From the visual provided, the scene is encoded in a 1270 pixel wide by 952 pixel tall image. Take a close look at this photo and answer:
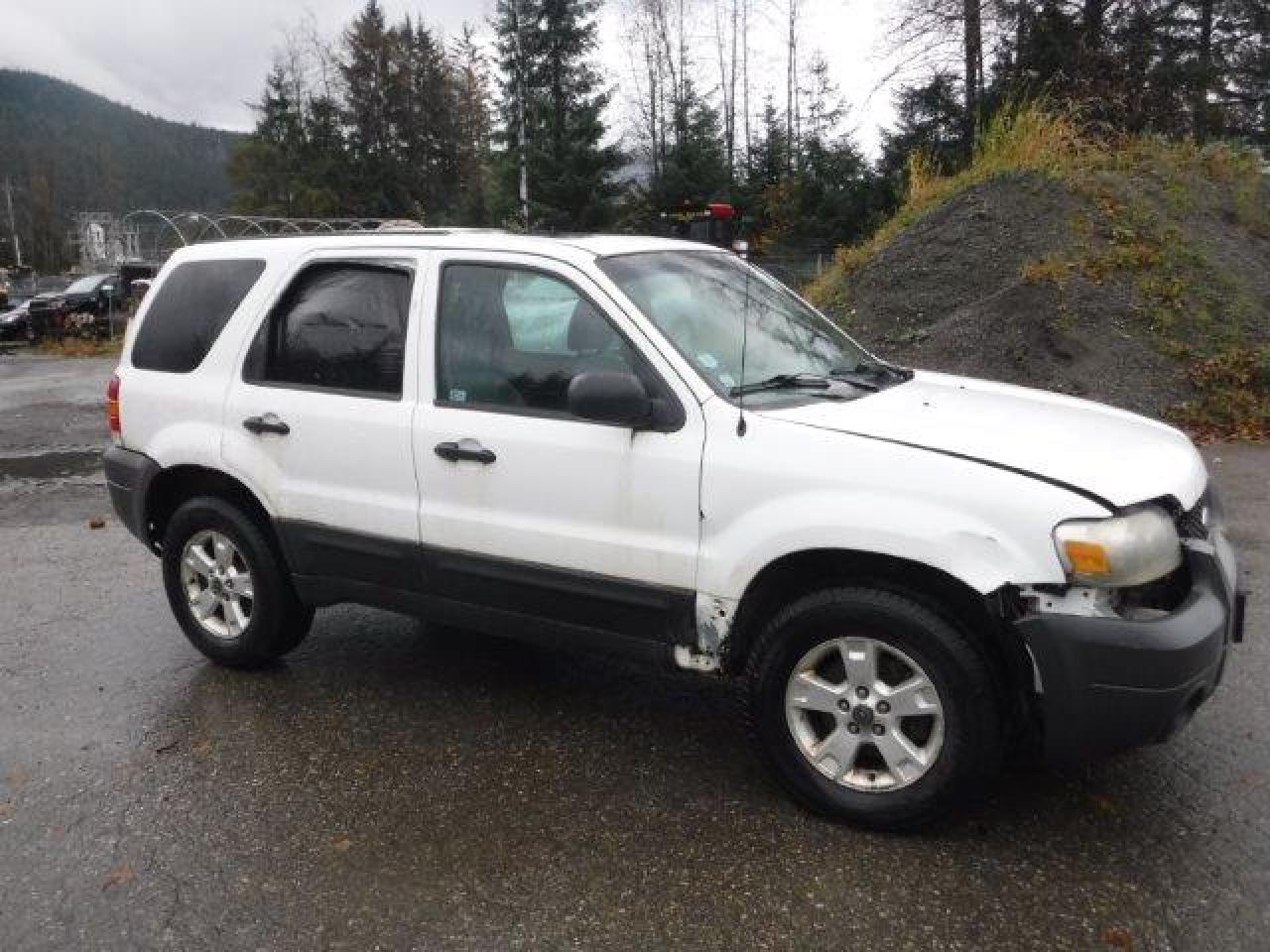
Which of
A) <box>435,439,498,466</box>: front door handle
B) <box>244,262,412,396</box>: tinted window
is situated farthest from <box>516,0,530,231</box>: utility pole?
Result: <box>435,439,498,466</box>: front door handle

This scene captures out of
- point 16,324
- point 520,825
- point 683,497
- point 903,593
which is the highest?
point 16,324

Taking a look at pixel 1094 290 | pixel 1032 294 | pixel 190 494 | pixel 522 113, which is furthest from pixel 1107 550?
pixel 522 113

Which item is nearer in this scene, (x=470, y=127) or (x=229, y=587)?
(x=229, y=587)

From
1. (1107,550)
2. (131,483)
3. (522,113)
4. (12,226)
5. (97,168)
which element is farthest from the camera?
(97,168)

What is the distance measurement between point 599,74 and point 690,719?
135 ft

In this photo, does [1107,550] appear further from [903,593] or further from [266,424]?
[266,424]

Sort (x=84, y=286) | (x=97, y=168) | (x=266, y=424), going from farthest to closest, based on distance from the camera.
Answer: (x=97, y=168) < (x=84, y=286) < (x=266, y=424)

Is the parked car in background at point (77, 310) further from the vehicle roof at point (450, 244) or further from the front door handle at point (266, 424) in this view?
the front door handle at point (266, 424)

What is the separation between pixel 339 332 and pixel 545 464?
1.18 metres

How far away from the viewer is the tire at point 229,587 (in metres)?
4.47

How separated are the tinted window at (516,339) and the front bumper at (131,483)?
1.69 meters

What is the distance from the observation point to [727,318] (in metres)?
3.91

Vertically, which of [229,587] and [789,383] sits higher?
[789,383]

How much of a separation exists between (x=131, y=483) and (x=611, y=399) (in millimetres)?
2597
